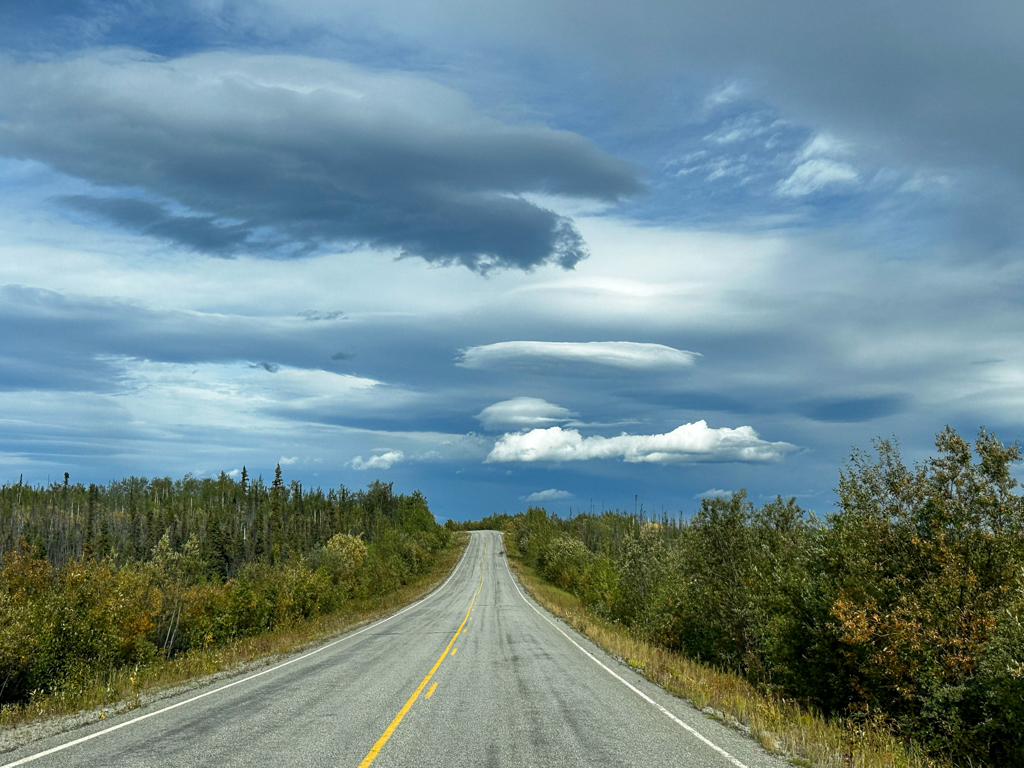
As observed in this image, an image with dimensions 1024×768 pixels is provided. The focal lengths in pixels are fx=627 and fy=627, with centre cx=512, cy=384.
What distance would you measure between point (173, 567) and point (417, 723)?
85.0 meters

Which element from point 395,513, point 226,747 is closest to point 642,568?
point 226,747

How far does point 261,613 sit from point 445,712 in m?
42.5

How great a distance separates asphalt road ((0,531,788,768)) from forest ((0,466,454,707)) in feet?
21.5

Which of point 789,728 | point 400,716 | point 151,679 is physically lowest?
point 151,679

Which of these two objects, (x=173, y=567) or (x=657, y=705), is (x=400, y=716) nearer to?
(x=657, y=705)

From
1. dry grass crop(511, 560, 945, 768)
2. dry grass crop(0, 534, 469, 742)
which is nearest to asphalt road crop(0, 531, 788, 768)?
dry grass crop(511, 560, 945, 768)

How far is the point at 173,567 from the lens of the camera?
81750mm

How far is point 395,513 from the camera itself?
6634 inches

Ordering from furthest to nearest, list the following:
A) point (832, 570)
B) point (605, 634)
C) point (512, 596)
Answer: point (512, 596) < point (605, 634) < point (832, 570)

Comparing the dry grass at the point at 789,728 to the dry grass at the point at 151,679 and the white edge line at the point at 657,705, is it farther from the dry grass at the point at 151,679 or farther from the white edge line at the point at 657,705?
the dry grass at the point at 151,679

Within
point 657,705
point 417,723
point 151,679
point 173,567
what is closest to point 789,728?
point 657,705

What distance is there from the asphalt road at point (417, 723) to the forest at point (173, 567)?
657cm

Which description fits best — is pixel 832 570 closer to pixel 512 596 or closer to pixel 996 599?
pixel 996 599

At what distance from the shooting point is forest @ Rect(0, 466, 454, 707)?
19.8 metres
